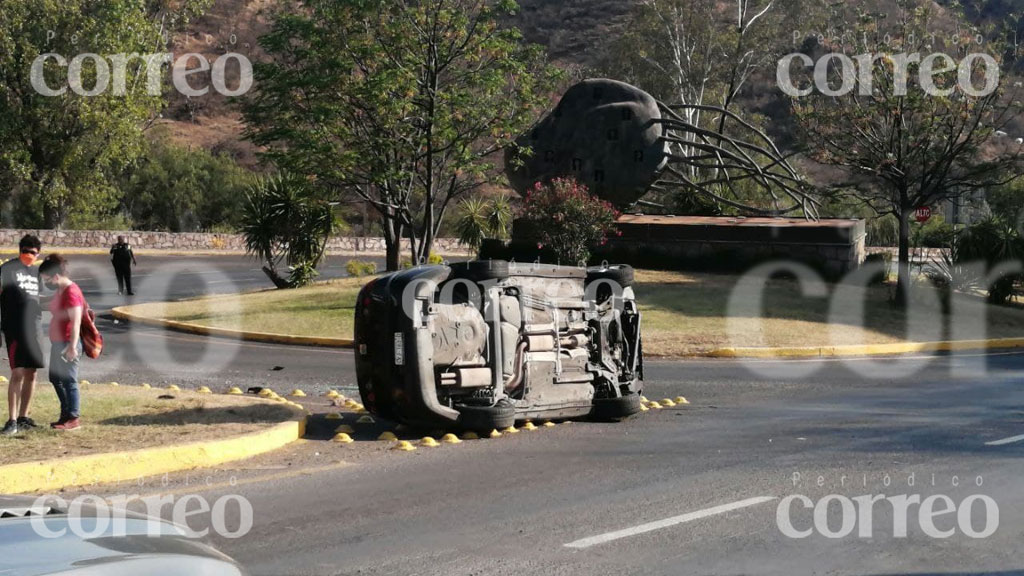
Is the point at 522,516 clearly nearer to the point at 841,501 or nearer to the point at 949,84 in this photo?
the point at 841,501

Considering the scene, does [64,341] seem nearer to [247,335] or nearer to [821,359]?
[247,335]

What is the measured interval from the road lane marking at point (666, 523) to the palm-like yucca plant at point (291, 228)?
2174cm

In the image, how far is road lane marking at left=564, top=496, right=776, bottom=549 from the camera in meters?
6.97

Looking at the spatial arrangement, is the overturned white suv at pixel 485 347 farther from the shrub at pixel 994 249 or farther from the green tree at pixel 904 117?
the shrub at pixel 994 249

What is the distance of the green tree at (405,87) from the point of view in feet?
79.8

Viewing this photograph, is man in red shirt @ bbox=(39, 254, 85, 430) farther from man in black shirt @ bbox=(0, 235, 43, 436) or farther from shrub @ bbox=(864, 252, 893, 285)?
shrub @ bbox=(864, 252, 893, 285)

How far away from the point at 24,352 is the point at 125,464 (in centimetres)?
184

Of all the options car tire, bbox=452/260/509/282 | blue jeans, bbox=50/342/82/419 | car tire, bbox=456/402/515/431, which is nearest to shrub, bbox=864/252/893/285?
car tire, bbox=452/260/509/282

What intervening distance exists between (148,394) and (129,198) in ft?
164

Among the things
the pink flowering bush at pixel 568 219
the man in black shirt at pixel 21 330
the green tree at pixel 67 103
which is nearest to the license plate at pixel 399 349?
the man in black shirt at pixel 21 330

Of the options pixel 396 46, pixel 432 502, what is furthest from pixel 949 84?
pixel 432 502

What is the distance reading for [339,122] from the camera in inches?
1022

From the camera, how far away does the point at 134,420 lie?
10.5m

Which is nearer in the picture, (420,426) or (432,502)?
(432,502)
